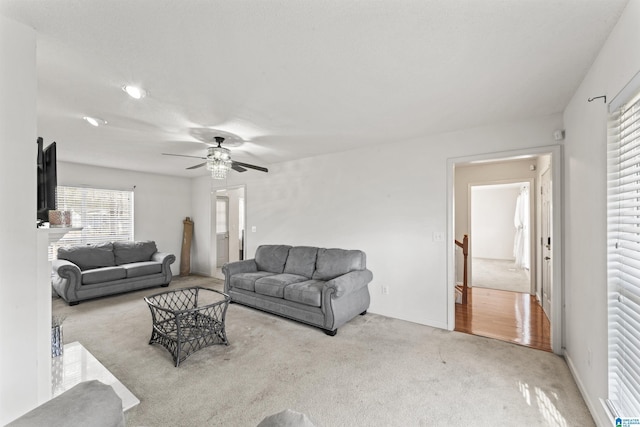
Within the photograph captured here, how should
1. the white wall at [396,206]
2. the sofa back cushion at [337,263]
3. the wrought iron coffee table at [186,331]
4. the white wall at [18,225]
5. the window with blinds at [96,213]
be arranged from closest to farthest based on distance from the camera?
1. the white wall at [18,225]
2. the wrought iron coffee table at [186,331]
3. the white wall at [396,206]
4. the sofa back cushion at [337,263]
5. the window with blinds at [96,213]

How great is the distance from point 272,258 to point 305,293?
55.8 inches

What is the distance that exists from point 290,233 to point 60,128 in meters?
3.36

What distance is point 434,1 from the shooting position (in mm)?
1371

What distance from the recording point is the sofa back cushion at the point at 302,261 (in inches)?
166

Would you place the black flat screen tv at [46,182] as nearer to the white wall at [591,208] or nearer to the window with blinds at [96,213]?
the white wall at [591,208]

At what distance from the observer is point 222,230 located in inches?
292

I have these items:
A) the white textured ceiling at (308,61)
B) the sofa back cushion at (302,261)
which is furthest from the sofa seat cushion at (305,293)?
the white textured ceiling at (308,61)

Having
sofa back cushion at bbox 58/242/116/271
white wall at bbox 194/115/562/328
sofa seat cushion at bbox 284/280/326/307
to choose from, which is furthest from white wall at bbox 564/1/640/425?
sofa back cushion at bbox 58/242/116/271

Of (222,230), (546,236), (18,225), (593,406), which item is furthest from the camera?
(222,230)

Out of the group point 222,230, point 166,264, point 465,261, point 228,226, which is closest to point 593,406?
point 465,261

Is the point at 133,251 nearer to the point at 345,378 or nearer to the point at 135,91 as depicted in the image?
the point at 135,91

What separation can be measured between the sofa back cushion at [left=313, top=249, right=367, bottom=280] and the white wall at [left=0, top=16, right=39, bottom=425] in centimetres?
295

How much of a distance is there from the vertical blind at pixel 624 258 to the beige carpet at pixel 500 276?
404 centimetres

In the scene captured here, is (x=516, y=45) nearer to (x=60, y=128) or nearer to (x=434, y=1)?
(x=434, y=1)
